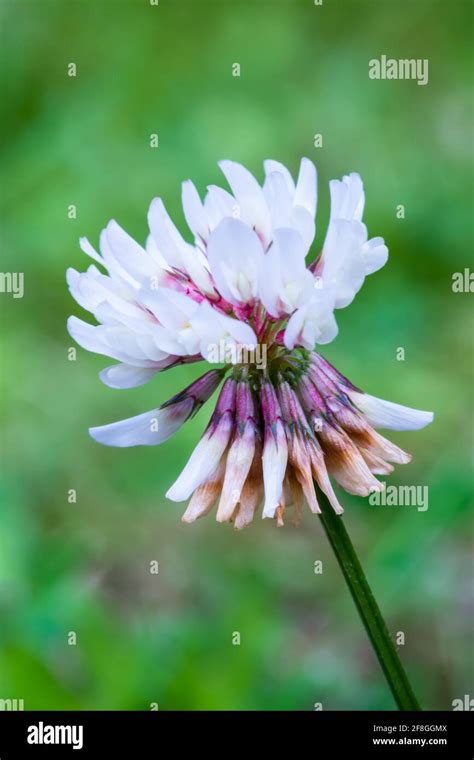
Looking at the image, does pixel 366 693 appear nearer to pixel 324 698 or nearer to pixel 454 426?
pixel 324 698

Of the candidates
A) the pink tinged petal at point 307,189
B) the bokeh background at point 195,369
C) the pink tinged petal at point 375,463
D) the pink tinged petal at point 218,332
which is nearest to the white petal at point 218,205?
the pink tinged petal at point 307,189

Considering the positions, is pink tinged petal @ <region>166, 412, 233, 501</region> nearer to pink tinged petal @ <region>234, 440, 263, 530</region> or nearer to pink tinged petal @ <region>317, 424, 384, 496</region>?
pink tinged petal @ <region>234, 440, 263, 530</region>

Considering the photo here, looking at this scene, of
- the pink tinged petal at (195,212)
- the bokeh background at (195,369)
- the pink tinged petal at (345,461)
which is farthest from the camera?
the bokeh background at (195,369)

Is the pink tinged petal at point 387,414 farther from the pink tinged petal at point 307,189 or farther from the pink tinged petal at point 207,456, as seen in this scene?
the pink tinged petal at point 307,189

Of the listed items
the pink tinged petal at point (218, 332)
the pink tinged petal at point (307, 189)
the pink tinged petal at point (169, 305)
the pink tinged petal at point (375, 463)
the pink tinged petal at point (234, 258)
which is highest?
the pink tinged petal at point (307, 189)

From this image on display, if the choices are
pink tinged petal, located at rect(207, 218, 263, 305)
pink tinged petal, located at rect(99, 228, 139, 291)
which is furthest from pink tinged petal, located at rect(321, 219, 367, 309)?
pink tinged petal, located at rect(99, 228, 139, 291)

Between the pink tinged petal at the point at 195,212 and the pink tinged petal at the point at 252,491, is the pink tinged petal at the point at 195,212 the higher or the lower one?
the higher one

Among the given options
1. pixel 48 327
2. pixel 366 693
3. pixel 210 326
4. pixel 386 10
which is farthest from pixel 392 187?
pixel 210 326
